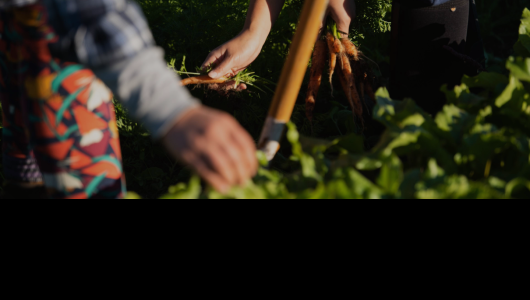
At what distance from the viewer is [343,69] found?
2170 mm

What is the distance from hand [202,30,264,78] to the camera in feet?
6.61

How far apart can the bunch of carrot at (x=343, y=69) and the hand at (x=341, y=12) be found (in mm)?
65

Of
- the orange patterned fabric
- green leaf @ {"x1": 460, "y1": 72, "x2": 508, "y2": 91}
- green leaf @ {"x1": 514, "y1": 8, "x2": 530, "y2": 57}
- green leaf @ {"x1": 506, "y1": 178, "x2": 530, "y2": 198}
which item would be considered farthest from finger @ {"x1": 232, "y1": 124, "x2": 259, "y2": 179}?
green leaf @ {"x1": 514, "y1": 8, "x2": 530, "y2": 57}

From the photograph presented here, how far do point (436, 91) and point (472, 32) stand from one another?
41 cm

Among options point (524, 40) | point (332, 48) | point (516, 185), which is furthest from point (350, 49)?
point (516, 185)

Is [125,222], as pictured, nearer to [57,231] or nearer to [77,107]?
[57,231]

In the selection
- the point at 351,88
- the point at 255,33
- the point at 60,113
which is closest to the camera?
the point at 60,113

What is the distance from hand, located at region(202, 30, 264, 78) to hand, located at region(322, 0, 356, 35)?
0.38 metres

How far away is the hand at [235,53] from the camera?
202 cm

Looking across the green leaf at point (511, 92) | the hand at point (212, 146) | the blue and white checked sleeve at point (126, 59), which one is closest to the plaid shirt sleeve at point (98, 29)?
the blue and white checked sleeve at point (126, 59)

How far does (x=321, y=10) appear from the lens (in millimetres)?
1098

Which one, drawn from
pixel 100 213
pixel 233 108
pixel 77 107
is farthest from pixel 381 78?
pixel 100 213

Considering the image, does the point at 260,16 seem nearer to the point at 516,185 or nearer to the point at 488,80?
the point at 488,80

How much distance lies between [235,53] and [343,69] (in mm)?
553
